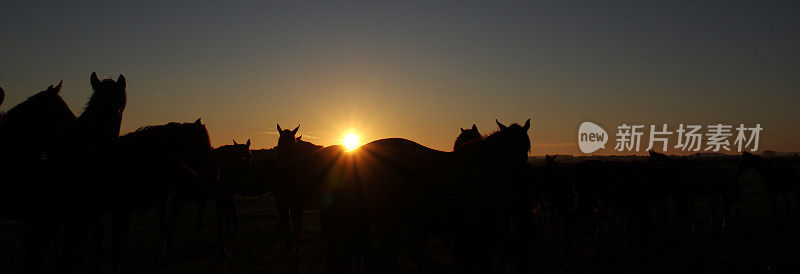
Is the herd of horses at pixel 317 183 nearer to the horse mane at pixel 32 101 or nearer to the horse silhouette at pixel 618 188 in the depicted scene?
the horse mane at pixel 32 101

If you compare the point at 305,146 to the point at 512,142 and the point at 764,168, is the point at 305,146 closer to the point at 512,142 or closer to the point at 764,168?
the point at 512,142

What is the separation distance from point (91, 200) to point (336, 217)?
315 centimetres

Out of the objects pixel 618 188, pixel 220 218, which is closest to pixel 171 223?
pixel 220 218

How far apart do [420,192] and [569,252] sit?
8.13 metres

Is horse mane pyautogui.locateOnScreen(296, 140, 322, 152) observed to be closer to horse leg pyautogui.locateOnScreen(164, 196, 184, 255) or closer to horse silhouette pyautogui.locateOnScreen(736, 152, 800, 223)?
horse leg pyautogui.locateOnScreen(164, 196, 184, 255)

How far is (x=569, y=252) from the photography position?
414 inches

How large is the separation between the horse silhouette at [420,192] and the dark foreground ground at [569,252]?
3108 mm

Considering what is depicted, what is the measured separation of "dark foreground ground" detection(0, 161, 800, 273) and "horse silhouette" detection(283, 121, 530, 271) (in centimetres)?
311

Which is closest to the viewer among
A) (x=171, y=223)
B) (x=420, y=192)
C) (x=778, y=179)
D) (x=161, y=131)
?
(x=420, y=192)

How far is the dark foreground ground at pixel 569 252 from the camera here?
→ 8.89 metres

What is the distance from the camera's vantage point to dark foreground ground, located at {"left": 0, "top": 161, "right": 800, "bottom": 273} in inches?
350

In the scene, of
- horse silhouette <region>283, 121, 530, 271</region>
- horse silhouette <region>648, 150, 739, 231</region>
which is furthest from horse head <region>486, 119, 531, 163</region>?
horse silhouette <region>648, 150, 739, 231</region>

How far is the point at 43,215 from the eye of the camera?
15.1 ft

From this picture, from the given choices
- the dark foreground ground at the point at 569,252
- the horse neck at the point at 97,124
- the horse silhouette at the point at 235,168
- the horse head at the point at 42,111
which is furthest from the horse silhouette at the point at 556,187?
the horse head at the point at 42,111
